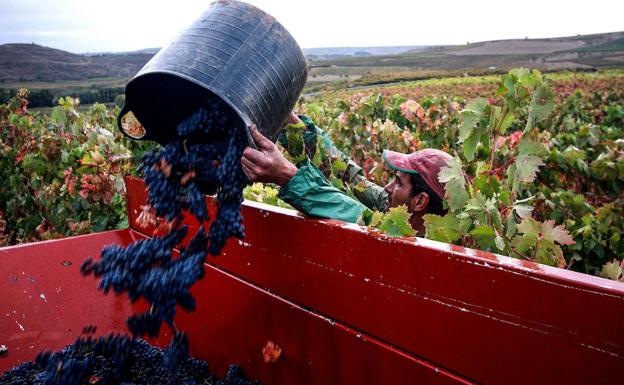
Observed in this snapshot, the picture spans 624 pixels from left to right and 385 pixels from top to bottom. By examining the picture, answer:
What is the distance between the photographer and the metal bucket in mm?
1657

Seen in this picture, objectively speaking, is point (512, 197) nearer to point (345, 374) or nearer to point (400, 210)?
point (400, 210)

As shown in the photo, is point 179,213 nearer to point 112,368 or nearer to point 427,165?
point 112,368

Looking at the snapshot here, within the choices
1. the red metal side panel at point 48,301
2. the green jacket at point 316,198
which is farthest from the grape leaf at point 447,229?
the red metal side panel at point 48,301

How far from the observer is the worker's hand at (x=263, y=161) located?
5.33 feet

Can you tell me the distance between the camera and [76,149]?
15.4 feet

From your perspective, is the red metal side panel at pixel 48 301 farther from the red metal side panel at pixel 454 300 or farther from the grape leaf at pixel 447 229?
the grape leaf at pixel 447 229

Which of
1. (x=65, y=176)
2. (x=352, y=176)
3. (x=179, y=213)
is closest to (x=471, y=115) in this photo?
(x=179, y=213)

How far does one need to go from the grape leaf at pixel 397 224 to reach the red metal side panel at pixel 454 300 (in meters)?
0.05

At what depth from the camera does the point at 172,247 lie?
5.69 ft

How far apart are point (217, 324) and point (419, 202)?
49.7 inches

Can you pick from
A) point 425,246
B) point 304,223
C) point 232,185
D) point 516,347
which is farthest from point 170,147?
point 516,347

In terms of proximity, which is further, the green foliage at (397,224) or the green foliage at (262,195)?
the green foliage at (262,195)

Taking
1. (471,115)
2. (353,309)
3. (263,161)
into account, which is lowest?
(353,309)

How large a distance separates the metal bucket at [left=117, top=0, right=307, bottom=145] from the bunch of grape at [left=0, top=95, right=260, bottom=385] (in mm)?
123
